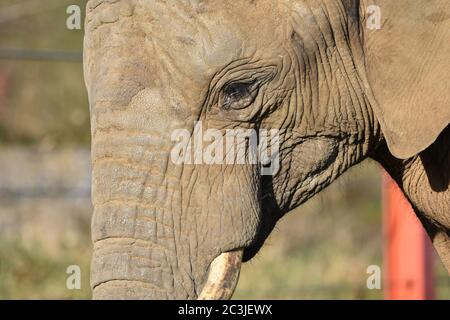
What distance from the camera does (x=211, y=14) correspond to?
343cm

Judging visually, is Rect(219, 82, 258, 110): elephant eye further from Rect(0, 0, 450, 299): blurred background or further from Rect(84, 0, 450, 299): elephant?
Rect(0, 0, 450, 299): blurred background

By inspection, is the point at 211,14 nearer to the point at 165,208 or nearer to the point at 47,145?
the point at 165,208

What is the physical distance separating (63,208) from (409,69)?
6.65 metres

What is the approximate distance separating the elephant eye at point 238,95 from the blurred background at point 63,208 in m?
2.77

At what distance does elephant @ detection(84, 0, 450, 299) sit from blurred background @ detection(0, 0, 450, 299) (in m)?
2.70

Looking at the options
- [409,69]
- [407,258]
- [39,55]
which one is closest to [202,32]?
[409,69]

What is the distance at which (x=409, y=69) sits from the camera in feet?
11.7

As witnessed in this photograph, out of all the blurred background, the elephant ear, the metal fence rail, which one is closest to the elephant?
the elephant ear

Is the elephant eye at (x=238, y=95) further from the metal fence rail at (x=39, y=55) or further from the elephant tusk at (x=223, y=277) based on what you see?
the metal fence rail at (x=39, y=55)

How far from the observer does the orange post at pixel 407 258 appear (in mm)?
6652

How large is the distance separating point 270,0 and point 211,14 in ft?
0.66

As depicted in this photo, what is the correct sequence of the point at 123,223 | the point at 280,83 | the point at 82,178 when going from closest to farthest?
the point at 123,223
the point at 280,83
the point at 82,178

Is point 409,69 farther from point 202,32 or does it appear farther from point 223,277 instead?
point 223,277
